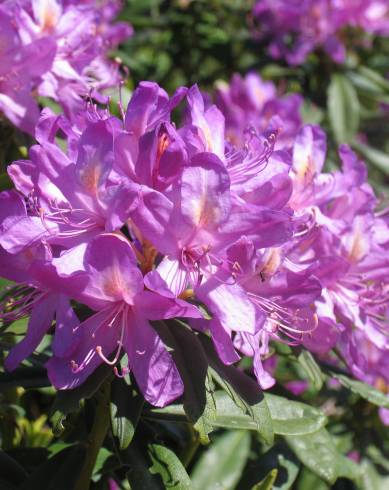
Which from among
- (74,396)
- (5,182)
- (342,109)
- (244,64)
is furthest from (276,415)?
(244,64)

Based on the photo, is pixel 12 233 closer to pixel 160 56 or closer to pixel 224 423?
pixel 224 423

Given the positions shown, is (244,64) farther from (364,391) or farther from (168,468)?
(168,468)

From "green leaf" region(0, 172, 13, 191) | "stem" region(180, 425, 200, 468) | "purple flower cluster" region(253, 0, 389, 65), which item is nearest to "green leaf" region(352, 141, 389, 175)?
"purple flower cluster" region(253, 0, 389, 65)

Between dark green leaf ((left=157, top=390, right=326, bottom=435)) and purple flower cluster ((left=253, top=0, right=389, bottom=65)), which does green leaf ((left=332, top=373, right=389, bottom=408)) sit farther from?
purple flower cluster ((left=253, top=0, right=389, bottom=65))

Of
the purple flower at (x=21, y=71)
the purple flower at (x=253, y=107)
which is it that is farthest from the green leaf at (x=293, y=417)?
the purple flower at (x=253, y=107)

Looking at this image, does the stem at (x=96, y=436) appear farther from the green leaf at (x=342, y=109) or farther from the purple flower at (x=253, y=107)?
the green leaf at (x=342, y=109)
